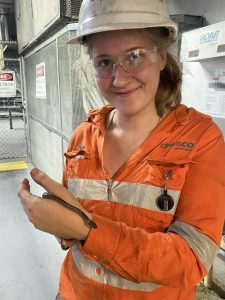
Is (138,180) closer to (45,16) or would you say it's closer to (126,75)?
(126,75)

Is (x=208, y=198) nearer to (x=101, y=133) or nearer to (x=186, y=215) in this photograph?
(x=186, y=215)

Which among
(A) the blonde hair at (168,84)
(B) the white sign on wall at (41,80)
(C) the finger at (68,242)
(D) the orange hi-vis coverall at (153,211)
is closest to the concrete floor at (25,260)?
(D) the orange hi-vis coverall at (153,211)

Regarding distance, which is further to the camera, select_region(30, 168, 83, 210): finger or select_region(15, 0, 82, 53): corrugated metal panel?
select_region(15, 0, 82, 53): corrugated metal panel

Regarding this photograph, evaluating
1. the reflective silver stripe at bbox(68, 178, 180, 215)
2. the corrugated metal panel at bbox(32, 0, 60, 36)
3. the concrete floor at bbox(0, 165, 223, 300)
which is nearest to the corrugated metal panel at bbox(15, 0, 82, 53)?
the corrugated metal panel at bbox(32, 0, 60, 36)

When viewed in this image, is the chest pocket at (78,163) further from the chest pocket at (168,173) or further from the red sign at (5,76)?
the red sign at (5,76)

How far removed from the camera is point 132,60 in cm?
88

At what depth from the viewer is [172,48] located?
105 cm

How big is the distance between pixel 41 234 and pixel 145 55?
104 inches

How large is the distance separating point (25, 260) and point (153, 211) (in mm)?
2174

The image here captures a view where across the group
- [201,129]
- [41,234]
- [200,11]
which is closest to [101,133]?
[201,129]

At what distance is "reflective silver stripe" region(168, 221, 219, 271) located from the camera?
75cm

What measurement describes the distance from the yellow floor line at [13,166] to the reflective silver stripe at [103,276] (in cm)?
452

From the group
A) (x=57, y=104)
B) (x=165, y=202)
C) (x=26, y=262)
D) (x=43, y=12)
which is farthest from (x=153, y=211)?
(x=43, y=12)

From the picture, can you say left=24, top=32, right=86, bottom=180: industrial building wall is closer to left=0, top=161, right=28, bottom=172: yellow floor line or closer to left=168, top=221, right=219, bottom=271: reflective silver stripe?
left=0, top=161, right=28, bottom=172: yellow floor line
